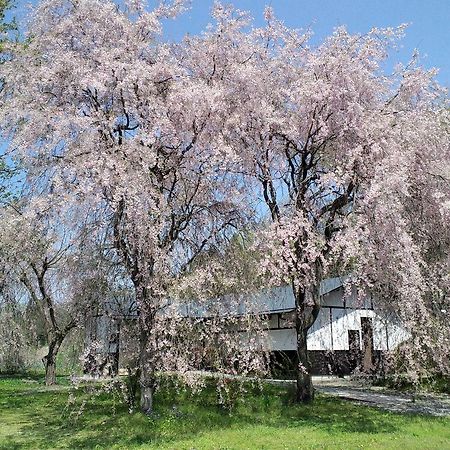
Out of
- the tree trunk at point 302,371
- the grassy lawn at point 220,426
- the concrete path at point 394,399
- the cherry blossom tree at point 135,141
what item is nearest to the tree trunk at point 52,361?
the grassy lawn at point 220,426

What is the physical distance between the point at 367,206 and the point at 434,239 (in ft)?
7.48

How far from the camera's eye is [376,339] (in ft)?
49.5

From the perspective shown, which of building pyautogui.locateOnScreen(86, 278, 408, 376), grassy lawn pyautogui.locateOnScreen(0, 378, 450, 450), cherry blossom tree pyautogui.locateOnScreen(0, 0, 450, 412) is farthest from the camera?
building pyautogui.locateOnScreen(86, 278, 408, 376)

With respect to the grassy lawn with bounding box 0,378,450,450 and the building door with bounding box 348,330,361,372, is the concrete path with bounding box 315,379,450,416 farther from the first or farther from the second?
the building door with bounding box 348,330,361,372

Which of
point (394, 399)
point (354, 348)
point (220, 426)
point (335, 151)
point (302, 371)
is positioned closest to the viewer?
point (220, 426)

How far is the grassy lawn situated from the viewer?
9.09m

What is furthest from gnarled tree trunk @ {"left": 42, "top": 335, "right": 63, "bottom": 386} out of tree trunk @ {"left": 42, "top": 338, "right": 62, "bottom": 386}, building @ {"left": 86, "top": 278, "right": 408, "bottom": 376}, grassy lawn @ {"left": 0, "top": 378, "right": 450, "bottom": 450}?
building @ {"left": 86, "top": 278, "right": 408, "bottom": 376}

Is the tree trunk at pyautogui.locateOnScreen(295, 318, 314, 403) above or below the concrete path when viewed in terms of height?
above

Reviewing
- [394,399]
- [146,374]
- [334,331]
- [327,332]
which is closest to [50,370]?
[327,332]

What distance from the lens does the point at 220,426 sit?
10625 mm

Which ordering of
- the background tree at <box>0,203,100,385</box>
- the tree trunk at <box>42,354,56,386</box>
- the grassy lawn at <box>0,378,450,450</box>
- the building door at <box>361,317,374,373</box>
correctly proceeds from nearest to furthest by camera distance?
the grassy lawn at <box>0,378,450,450</box>, the background tree at <box>0,203,100,385</box>, the building door at <box>361,317,374,373</box>, the tree trunk at <box>42,354,56,386</box>

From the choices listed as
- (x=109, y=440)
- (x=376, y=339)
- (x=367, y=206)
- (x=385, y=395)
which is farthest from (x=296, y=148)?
(x=385, y=395)

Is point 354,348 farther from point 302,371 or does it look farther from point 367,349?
point 302,371

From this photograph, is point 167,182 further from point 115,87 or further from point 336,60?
point 336,60
